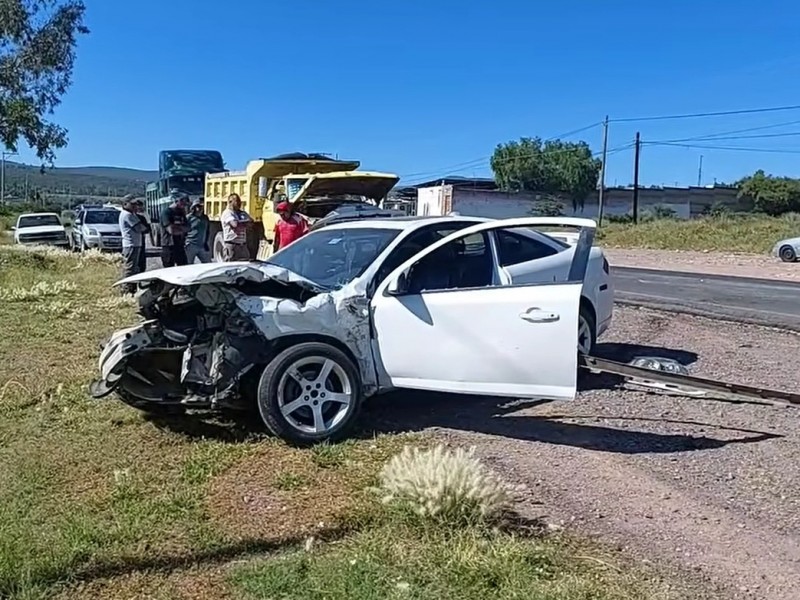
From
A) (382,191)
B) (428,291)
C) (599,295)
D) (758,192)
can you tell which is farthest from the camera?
(758,192)

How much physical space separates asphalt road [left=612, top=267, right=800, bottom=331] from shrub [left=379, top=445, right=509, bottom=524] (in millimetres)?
8257

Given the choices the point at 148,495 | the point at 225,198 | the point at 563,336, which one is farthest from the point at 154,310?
the point at 225,198

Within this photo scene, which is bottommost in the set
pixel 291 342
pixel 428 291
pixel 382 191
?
pixel 291 342

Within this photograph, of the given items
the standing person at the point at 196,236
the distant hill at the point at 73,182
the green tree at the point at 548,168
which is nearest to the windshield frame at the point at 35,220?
the standing person at the point at 196,236

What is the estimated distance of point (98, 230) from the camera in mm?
27375

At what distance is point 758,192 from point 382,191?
65368 mm

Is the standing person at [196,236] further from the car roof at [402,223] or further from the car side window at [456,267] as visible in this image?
the car side window at [456,267]

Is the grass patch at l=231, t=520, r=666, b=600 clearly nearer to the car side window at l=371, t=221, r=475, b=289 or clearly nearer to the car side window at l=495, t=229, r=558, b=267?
the car side window at l=371, t=221, r=475, b=289

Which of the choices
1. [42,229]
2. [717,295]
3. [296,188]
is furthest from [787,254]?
[42,229]

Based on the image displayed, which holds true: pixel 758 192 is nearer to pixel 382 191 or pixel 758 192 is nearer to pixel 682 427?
pixel 382 191

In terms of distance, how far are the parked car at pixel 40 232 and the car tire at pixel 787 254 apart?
2614cm

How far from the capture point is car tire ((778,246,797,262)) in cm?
2861

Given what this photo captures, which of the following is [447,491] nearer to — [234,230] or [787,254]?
[234,230]

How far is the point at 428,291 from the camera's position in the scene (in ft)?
19.7
